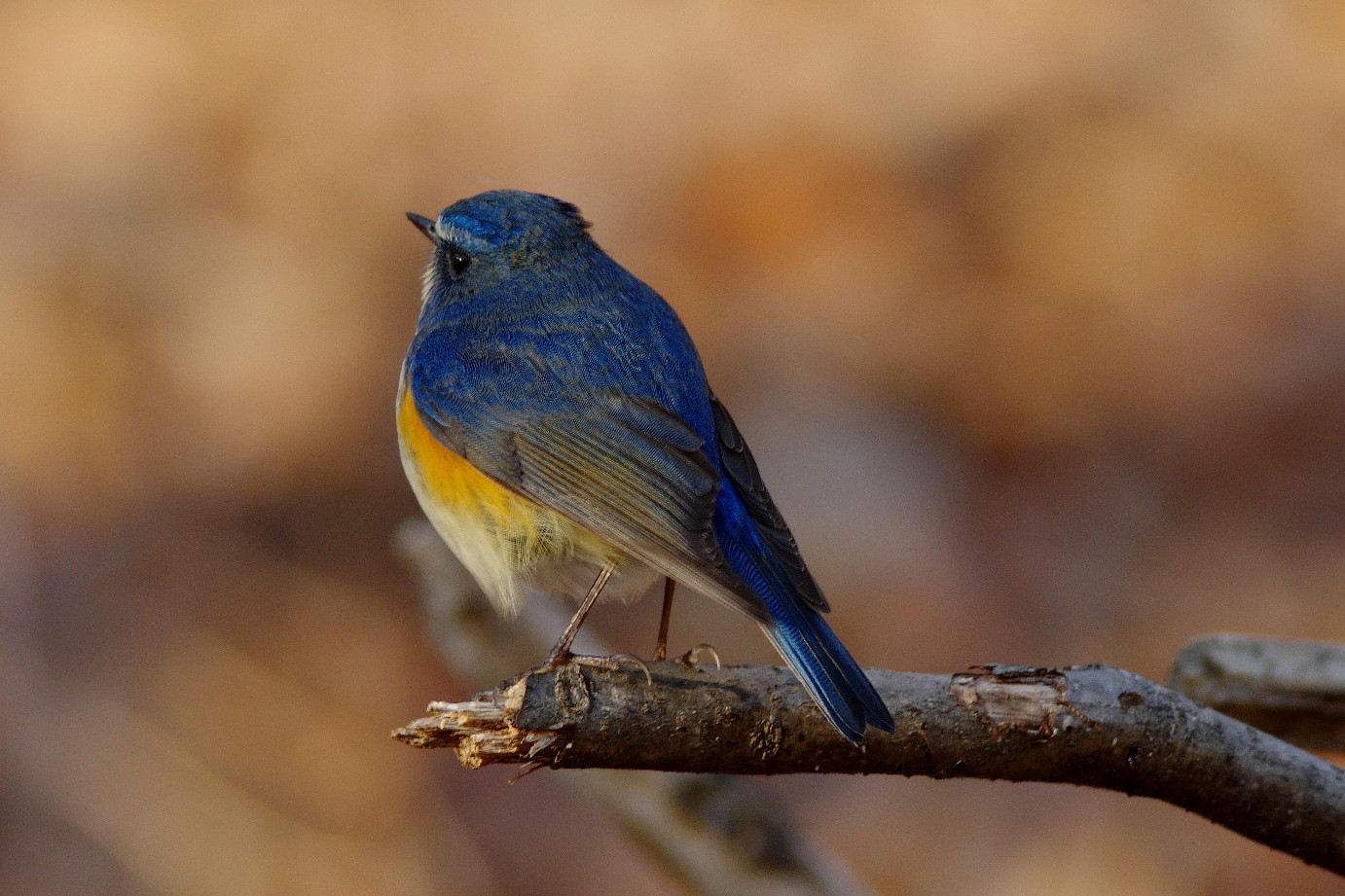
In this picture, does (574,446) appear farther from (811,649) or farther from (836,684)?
(836,684)

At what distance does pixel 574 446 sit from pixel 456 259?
852mm

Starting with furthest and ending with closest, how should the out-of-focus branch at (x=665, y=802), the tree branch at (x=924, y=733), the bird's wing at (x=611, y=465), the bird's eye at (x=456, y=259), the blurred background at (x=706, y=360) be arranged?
the blurred background at (x=706, y=360) < the out-of-focus branch at (x=665, y=802) < the bird's eye at (x=456, y=259) < the bird's wing at (x=611, y=465) < the tree branch at (x=924, y=733)

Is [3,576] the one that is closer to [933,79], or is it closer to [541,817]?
[541,817]

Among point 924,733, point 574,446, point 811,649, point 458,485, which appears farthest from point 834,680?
point 458,485

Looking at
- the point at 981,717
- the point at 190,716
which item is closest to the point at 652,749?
the point at 981,717

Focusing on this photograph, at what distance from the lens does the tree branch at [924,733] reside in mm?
2555

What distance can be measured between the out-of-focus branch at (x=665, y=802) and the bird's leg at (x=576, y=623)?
1.16 metres

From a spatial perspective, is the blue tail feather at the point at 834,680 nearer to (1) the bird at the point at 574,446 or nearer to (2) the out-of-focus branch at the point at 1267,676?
(1) the bird at the point at 574,446

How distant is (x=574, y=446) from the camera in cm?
330

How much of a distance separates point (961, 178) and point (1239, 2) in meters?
1.74

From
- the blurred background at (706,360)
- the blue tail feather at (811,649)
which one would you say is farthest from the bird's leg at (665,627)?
the blurred background at (706,360)

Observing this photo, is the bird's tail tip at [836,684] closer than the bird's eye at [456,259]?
Yes

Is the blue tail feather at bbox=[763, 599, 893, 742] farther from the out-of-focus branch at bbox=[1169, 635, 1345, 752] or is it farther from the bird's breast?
the out-of-focus branch at bbox=[1169, 635, 1345, 752]

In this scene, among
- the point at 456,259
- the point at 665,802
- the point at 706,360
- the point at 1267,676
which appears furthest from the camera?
the point at 706,360
